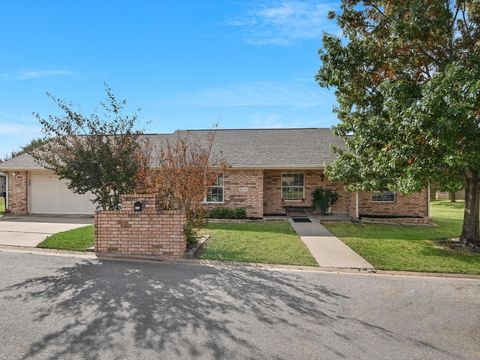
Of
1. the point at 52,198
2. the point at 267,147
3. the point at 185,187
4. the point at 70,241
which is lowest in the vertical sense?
the point at 70,241

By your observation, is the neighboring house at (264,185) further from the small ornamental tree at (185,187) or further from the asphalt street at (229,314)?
the asphalt street at (229,314)

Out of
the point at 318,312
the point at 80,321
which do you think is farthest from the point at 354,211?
the point at 80,321

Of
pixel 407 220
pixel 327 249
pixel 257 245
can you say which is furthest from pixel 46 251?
pixel 407 220

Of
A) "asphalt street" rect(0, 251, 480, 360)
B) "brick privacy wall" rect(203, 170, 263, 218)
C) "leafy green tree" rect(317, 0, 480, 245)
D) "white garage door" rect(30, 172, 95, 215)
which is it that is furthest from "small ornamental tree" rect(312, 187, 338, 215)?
"white garage door" rect(30, 172, 95, 215)

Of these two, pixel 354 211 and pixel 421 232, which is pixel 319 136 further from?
pixel 421 232

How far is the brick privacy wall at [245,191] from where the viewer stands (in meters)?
16.9

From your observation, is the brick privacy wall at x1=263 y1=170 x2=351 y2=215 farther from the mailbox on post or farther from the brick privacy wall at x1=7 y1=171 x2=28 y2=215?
the brick privacy wall at x1=7 y1=171 x2=28 y2=215

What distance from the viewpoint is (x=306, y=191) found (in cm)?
1838

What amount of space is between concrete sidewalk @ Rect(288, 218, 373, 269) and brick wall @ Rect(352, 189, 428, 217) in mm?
4427

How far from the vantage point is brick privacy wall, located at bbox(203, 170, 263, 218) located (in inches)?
666

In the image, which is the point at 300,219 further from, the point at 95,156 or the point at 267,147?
the point at 95,156

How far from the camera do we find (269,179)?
731 inches

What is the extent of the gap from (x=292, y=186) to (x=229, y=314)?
13.8 meters

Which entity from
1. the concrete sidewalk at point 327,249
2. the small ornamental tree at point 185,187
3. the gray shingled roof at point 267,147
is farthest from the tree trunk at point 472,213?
the small ornamental tree at point 185,187
